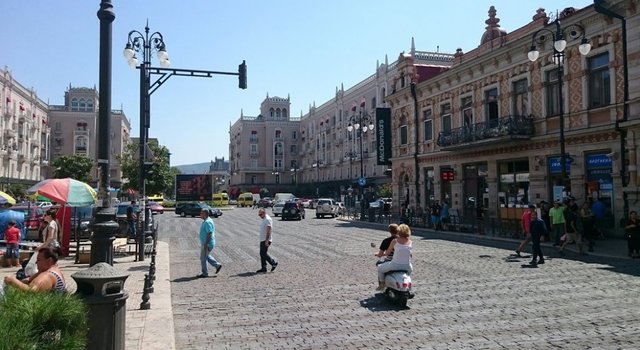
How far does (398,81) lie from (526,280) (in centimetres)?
2933

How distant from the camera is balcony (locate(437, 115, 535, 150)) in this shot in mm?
25344

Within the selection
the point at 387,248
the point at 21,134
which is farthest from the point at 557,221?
the point at 21,134

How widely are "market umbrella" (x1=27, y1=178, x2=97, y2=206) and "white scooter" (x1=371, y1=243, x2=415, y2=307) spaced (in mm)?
10466

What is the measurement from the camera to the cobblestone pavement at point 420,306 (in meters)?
7.12

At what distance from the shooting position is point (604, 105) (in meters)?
21.6

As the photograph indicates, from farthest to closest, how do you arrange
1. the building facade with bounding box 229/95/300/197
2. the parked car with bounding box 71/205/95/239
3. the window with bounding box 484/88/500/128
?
the building facade with bounding box 229/95/300/197 → the window with bounding box 484/88/500/128 → the parked car with bounding box 71/205/95/239

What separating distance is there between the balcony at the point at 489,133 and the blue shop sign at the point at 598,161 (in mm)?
3468

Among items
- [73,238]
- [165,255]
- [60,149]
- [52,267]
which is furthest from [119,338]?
[60,149]

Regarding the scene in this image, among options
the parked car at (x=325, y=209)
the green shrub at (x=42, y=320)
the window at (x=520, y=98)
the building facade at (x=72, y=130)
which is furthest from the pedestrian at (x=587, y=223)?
the building facade at (x=72, y=130)

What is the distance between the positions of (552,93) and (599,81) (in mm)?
2643

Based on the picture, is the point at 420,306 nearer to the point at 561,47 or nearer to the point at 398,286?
the point at 398,286

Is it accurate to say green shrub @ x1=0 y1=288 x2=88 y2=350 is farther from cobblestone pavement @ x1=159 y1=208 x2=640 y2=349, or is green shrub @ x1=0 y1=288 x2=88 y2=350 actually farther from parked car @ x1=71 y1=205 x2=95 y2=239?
parked car @ x1=71 y1=205 x2=95 y2=239

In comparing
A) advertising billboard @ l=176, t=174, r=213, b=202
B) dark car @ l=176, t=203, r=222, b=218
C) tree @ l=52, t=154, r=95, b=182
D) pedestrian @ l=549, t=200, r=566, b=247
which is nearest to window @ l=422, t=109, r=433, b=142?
pedestrian @ l=549, t=200, r=566, b=247

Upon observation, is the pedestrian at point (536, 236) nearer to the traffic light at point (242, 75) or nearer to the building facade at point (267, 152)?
the traffic light at point (242, 75)
